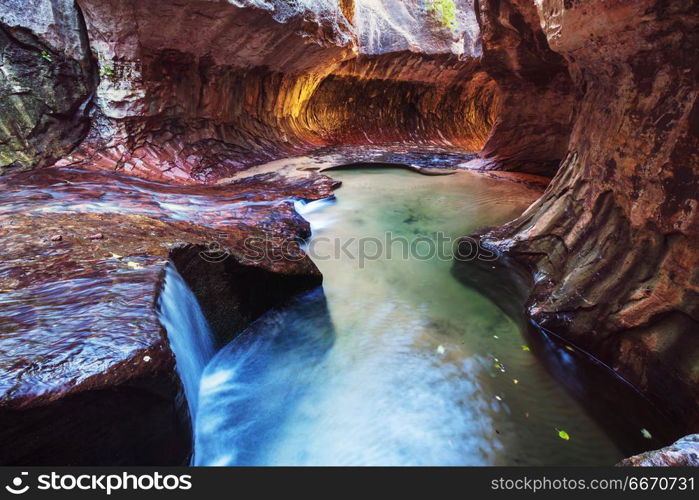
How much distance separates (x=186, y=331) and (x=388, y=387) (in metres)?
1.49

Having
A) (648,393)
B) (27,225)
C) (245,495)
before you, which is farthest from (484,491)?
(27,225)

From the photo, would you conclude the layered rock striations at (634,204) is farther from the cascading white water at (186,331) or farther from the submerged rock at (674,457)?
the cascading white water at (186,331)

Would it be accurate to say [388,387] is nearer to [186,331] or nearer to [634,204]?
[186,331]

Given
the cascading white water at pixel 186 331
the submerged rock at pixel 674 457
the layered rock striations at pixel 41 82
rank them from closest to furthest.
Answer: the submerged rock at pixel 674 457
the cascading white water at pixel 186 331
the layered rock striations at pixel 41 82

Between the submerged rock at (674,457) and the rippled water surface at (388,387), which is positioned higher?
the submerged rock at (674,457)

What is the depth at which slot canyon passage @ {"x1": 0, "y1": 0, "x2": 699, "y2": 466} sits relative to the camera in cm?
193

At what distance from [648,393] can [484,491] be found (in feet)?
5.51

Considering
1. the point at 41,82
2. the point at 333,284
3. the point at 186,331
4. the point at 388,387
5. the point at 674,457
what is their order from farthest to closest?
the point at 41,82 < the point at 333,284 < the point at 388,387 < the point at 186,331 < the point at 674,457

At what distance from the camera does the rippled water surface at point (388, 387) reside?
2.43 meters

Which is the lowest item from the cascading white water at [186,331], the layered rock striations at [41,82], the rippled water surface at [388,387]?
the rippled water surface at [388,387]

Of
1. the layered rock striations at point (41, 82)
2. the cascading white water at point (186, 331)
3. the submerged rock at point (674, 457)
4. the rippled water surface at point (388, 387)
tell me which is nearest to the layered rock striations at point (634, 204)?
the rippled water surface at point (388, 387)

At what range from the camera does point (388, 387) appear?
293 centimetres

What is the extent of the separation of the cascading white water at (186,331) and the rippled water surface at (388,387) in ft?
0.55

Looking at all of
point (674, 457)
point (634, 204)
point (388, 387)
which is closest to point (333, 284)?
point (388, 387)
